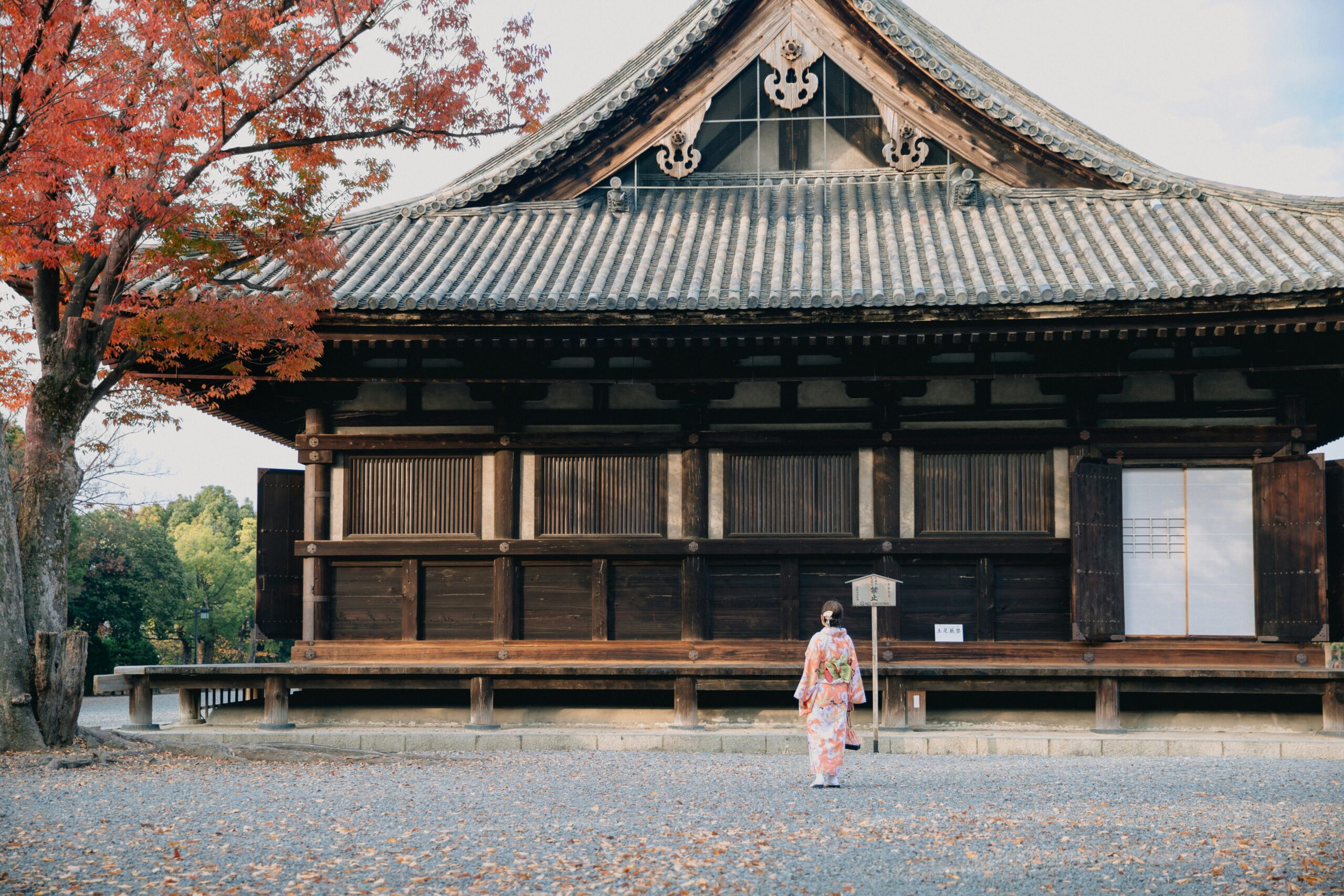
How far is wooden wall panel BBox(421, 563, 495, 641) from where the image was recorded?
14.4 meters

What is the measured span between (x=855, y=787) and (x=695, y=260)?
7.22 metres

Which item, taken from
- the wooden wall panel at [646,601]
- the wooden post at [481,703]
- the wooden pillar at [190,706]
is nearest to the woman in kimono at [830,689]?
the wooden wall panel at [646,601]

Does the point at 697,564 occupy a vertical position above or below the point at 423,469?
below

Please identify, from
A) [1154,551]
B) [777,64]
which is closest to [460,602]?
[1154,551]

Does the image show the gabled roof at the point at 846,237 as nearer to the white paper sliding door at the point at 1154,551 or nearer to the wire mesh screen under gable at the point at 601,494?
the wire mesh screen under gable at the point at 601,494

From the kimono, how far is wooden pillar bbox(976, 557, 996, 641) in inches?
166

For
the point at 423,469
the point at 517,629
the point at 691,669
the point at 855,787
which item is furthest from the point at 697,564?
the point at 855,787

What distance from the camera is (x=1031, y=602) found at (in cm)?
1388

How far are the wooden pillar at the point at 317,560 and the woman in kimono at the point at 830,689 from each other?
272 inches

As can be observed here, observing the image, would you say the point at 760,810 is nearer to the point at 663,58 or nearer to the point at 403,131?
the point at 403,131

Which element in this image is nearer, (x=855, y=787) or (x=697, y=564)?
(x=855, y=787)

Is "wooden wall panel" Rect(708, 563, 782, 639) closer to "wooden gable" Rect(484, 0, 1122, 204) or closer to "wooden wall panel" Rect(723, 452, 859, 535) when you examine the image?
"wooden wall panel" Rect(723, 452, 859, 535)

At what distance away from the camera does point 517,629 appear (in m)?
14.3

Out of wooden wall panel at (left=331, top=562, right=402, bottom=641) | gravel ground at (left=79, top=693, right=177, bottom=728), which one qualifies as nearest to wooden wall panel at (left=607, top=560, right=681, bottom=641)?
wooden wall panel at (left=331, top=562, right=402, bottom=641)
